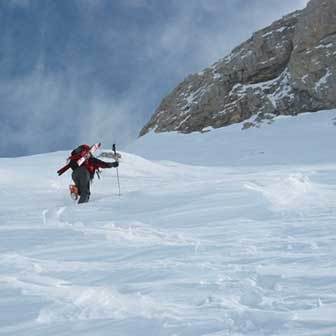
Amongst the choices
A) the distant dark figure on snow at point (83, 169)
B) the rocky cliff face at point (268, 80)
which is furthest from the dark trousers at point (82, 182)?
the rocky cliff face at point (268, 80)

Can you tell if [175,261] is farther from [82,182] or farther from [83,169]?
[83,169]

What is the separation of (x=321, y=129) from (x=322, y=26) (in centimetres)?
1746

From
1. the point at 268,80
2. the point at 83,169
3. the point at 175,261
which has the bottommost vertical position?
the point at 175,261

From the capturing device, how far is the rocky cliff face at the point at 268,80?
4016cm

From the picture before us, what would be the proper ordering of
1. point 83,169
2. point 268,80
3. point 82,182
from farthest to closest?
1. point 268,80
2. point 83,169
3. point 82,182

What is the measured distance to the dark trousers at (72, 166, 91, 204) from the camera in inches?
379

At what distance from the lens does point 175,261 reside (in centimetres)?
462

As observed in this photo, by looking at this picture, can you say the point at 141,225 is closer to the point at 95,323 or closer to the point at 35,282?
the point at 35,282

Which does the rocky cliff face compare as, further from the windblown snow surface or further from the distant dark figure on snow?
the windblown snow surface

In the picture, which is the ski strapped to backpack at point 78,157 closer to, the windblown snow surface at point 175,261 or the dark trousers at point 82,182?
the dark trousers at point 82,182

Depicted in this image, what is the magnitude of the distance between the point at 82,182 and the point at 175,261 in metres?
5.50

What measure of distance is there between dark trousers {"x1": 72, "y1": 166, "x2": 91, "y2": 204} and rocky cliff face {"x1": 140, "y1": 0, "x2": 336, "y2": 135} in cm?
2943

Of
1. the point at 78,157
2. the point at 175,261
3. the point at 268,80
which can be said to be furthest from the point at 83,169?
the point at 268,80

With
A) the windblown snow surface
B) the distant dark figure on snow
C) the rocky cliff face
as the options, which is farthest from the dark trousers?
the rocky cliff face
